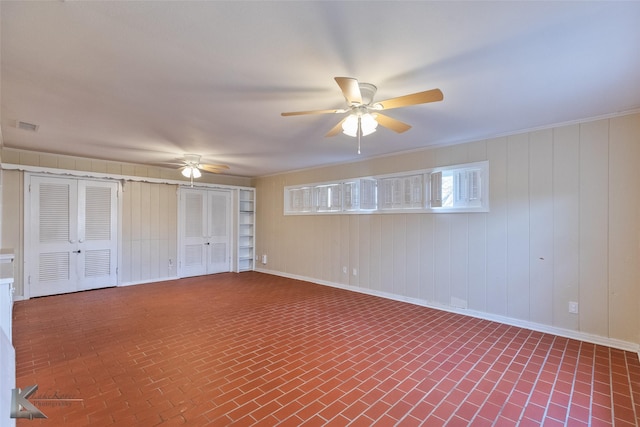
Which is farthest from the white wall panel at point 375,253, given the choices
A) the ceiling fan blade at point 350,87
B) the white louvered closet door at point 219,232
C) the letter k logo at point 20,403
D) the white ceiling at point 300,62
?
the letter k logo at point 20,403

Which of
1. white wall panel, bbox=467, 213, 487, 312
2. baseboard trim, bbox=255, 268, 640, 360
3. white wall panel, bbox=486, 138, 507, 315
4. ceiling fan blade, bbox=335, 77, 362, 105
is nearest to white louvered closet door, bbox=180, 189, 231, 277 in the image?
baseboard trim, bbox=255, 268, 640, 360

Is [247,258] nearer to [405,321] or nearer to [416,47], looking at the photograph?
[405,321]

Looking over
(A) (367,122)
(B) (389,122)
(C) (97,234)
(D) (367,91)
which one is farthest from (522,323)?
(C) (97,234)

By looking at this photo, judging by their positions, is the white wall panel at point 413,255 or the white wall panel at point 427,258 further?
the white wall panel at point 413,255

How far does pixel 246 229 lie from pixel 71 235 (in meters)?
3.65

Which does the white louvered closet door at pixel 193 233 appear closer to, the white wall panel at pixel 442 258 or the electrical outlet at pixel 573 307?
the white wall panel at pixel 442 258

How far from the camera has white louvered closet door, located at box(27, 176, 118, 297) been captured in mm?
5023

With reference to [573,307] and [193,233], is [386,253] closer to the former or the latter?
[573,307]

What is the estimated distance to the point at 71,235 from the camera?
534cm

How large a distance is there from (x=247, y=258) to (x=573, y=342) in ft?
21.8

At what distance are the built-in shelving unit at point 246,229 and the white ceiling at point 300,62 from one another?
166 inches

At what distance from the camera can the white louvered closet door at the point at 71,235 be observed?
198 inches

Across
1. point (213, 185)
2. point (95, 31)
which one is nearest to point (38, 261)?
point (213, 185)

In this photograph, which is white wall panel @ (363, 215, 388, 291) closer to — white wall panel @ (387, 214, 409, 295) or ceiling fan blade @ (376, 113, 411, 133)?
white wall panel @ (387, 214, 409, 295)
